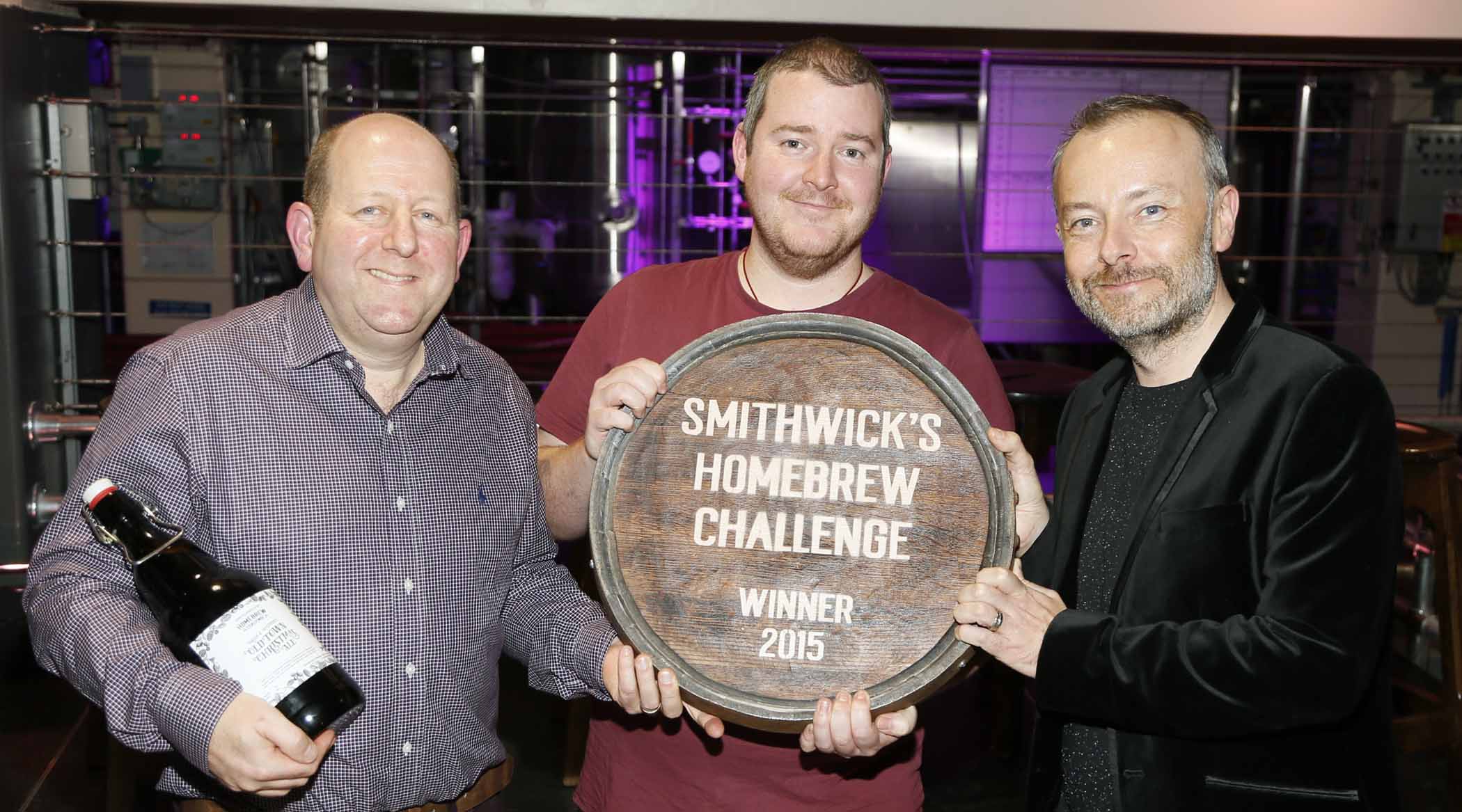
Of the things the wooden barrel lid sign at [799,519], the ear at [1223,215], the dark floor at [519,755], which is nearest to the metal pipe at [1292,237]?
the dark floor at [519,755]

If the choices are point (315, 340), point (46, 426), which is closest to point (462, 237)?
point (315, 340)

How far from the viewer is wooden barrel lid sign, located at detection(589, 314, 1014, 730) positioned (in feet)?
4.45

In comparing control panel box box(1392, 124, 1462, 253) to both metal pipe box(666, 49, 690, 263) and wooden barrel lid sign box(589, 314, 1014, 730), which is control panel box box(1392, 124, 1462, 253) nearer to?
metal pipe box(666, 49, 690, 263)

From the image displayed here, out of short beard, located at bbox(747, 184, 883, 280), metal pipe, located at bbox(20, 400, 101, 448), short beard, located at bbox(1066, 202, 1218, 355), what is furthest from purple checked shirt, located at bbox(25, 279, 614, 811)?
metal pipe, located at bbox(20, 400, 101, 448)

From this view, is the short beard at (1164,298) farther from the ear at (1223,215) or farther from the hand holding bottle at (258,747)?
the hand holding bottle at (258,747)

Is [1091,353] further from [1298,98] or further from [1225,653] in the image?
[1225,653]

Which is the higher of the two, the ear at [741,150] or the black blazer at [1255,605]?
the ear at [741,150]

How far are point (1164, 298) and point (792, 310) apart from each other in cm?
54

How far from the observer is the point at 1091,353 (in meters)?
6.72

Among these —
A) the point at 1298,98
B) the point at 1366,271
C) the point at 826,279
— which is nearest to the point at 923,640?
the point at 826,279

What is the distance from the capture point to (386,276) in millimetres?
1474

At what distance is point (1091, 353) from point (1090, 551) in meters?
5.44

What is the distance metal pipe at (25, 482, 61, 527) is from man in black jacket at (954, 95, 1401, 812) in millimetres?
2856

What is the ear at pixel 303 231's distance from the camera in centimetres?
155
